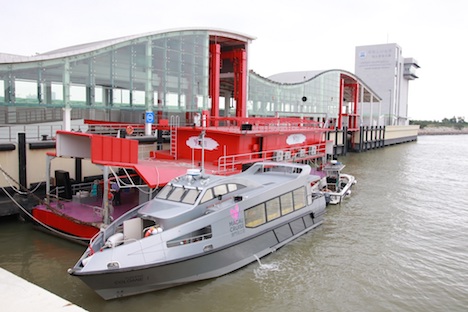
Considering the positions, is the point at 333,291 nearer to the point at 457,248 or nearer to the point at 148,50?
the point at 457,248

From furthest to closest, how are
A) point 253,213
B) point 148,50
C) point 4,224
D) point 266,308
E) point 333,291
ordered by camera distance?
point 148,50
point 4,224
point 253,213
point 333,291
point 266,308

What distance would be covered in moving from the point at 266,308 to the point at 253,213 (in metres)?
3.46

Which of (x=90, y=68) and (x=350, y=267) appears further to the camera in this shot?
(x=90, y=68)

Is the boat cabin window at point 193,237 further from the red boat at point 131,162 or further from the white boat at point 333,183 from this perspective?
the white boat at point 333,183

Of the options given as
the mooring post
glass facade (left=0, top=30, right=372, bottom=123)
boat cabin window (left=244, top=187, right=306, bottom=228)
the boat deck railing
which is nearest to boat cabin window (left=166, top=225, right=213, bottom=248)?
boat cabin window (left=244, top=187, right=306, bottom=228)

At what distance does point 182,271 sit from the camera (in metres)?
11.6

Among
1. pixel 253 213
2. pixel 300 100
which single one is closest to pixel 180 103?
pixel 253 213

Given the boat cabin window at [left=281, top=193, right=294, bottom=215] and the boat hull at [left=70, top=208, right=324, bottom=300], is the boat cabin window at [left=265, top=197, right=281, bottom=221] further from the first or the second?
the boat hull at [left=70, top=208, right=324, bottom=300]

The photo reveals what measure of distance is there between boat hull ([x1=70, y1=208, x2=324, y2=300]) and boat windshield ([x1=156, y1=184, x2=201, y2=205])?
5.96 feet

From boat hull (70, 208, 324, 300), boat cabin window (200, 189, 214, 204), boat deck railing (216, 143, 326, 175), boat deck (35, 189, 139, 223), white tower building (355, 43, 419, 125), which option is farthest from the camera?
white tower building (355, 43, 419, 125)

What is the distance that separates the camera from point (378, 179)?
3322 cm

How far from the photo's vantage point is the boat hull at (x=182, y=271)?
10.7 m

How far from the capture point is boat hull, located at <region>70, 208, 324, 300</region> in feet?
35.0

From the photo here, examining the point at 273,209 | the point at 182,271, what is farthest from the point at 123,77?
the point at 182,271
